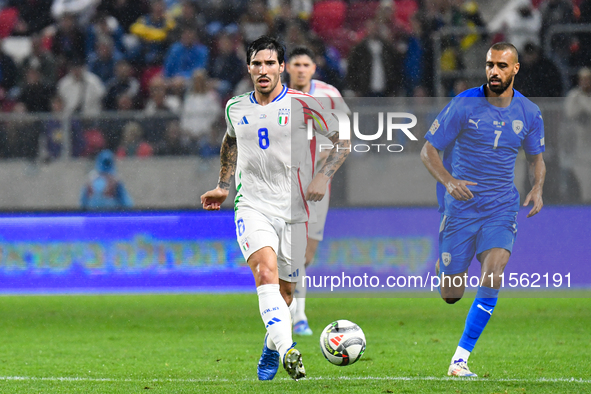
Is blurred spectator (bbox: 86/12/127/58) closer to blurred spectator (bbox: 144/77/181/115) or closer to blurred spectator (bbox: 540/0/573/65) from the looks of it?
blurred spectator (bbox: 144/77/181/115)

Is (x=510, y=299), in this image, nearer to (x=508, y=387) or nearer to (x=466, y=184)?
(x=466, y=184)

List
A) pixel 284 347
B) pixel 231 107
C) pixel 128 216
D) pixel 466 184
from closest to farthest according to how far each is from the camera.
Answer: pixel 284 347 → pixel 231 107 → pixel 466 184 → pixel 128 216

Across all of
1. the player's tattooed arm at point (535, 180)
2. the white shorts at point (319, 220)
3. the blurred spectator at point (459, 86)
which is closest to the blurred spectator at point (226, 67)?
the blurred spectator at point (459, 86)

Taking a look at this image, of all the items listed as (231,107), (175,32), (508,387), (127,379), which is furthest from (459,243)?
(175,32)

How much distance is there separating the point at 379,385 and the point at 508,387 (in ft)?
2.39

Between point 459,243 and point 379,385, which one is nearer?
point 379,385

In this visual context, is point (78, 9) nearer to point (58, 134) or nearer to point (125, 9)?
point (125, 9)

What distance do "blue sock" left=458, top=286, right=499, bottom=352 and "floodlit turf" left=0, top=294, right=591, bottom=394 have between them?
0.24 metres

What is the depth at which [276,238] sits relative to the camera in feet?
16.5

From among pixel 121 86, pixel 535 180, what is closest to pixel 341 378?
pixel 535 180

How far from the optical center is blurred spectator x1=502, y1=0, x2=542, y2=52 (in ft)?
36.7

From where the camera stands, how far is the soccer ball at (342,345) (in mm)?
4863

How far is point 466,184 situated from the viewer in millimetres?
5770

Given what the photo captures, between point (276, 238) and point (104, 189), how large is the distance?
501 centimetres
